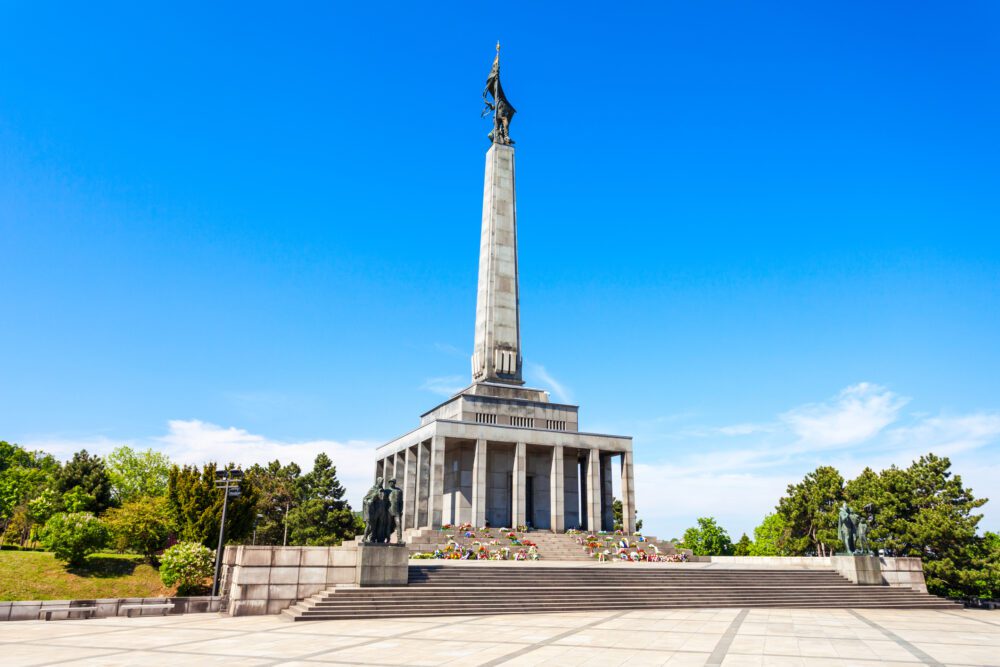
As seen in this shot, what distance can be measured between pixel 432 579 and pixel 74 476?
46679 mm

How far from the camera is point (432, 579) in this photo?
2283cm

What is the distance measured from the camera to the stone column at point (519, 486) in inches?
1496

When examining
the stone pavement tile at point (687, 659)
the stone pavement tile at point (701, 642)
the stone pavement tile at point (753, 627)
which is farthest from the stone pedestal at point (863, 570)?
the stone pavement tile at point (687, 659)

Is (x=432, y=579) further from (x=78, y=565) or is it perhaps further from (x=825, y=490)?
(x=825, y=490)

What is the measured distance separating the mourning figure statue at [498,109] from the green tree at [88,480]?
43.0 meters

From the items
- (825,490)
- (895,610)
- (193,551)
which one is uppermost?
(825,490)

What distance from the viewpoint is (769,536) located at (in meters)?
87.5

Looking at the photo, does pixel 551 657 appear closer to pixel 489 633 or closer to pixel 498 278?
pixel 489 633

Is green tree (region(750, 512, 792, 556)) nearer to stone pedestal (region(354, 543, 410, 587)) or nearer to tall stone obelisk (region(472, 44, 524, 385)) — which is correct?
tall stone obelisk (region(472, 44, 524, 385))

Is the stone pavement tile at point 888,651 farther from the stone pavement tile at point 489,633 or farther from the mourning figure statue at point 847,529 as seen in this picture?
the mourning figure statue at point 847,529

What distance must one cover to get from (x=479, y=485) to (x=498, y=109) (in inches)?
Answer: 1092

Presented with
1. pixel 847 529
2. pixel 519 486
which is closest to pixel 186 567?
pixel 519 486

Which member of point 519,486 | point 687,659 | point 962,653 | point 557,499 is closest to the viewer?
point 687,659

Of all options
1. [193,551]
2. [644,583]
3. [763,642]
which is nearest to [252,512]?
[193,551]
